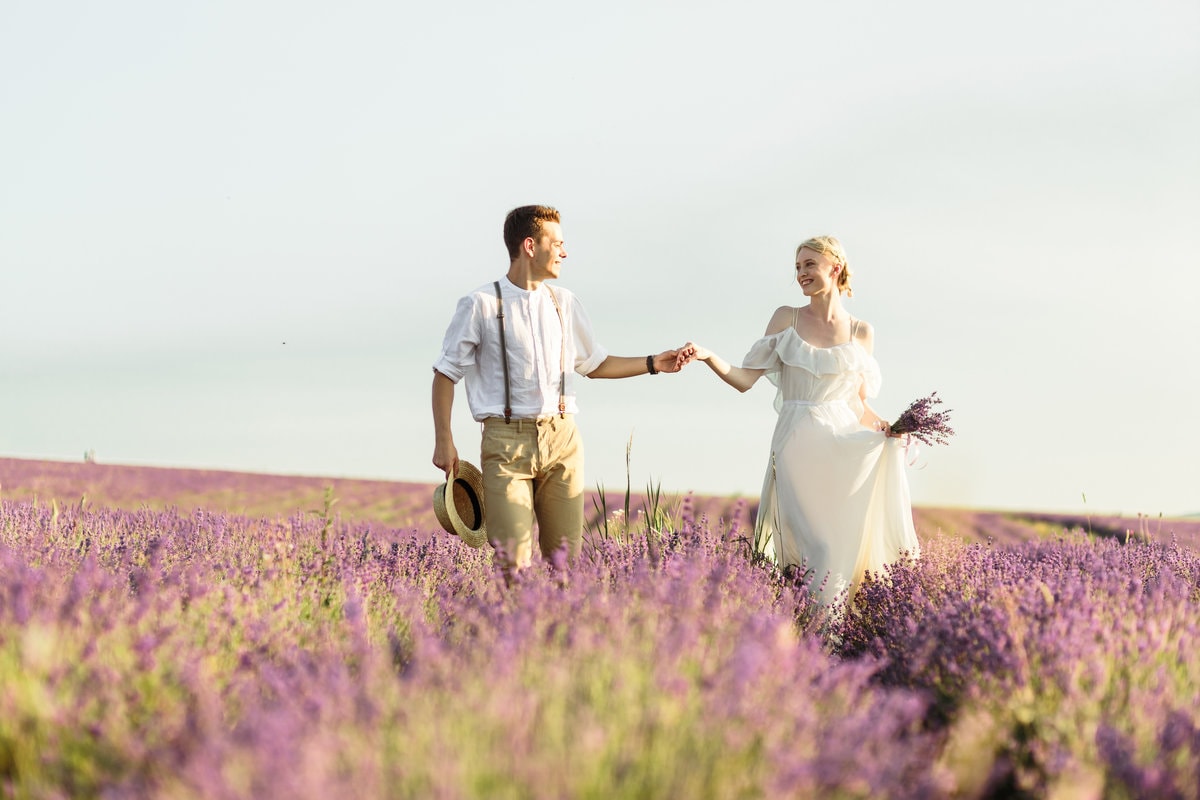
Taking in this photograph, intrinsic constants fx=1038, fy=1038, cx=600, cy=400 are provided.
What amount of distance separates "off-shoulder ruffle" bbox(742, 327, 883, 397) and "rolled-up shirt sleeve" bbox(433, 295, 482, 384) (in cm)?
164

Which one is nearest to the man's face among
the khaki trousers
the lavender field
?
the khaki trousers

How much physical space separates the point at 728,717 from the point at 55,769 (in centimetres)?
137

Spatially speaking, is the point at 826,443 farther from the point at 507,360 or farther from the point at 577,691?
the point at 577,691

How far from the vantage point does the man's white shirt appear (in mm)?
4219

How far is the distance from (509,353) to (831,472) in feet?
5.99

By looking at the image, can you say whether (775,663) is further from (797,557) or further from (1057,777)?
(797,557)

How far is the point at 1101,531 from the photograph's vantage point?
10133 mm

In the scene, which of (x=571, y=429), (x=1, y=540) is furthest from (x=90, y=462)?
(x=571, y=429)

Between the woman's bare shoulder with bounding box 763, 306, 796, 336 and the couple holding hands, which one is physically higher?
the woman's bare shoulder with bounding box 763, 306, 796, 336

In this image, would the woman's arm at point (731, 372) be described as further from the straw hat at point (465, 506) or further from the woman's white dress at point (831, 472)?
the straw hat at point (465, 506)

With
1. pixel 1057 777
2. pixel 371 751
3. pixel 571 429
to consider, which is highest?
pixel 571 429

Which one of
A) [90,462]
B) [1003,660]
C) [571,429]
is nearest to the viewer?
[1003,660]

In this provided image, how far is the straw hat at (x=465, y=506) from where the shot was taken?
4.30 meters

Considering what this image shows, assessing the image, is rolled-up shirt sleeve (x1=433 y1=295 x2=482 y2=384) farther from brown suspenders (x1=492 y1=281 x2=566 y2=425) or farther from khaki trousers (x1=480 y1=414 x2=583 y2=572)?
khaki trousers (x1=480 y1=414 x2=583 y2=572)
